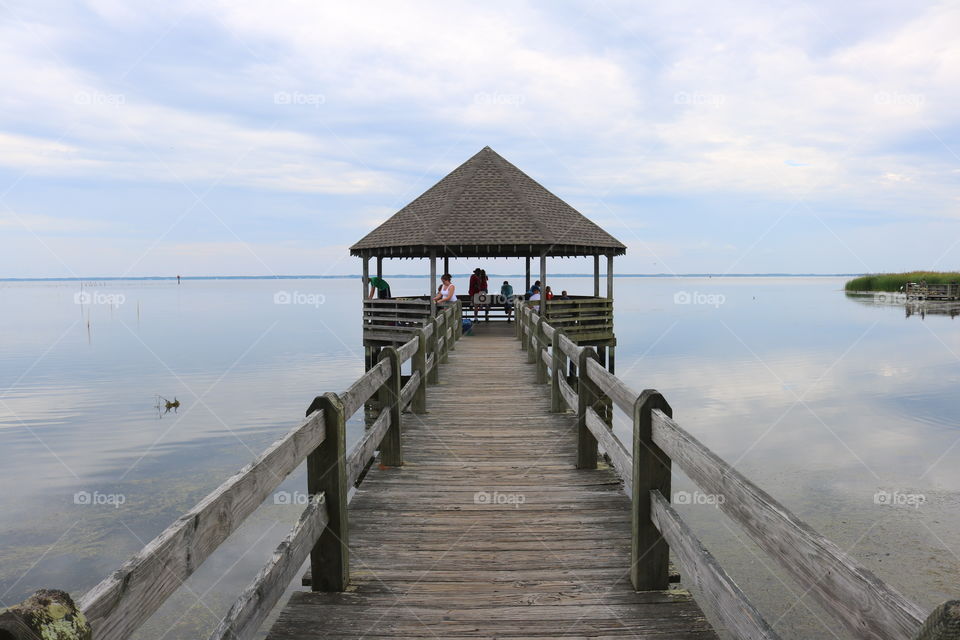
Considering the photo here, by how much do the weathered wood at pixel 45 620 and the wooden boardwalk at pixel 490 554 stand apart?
1854 millimetres

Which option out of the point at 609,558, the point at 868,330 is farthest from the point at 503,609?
the point at 868,330

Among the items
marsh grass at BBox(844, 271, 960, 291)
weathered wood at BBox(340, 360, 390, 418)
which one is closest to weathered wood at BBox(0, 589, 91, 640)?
weathered wood at BBox(340, 360, 390, 418)

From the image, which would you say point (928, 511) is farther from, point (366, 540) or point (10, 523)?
point (10, 523)

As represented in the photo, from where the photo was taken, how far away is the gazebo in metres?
19.0

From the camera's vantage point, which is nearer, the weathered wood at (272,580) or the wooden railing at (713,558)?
the wooden railing at (713,558)

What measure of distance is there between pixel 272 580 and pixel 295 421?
17828 millimetres

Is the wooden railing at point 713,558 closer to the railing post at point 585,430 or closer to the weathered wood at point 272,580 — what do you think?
the railing post at point 585,430

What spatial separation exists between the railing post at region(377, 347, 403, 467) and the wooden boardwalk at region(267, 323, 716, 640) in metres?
0.13

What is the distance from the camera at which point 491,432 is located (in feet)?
23.7

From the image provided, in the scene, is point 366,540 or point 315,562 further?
point 366,540

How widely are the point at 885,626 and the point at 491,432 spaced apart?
19.2 feet

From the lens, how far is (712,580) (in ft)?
8.36

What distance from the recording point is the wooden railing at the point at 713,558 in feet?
4.97
